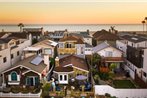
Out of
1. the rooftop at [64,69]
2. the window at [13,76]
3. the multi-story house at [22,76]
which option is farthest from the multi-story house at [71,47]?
the window at [13,76]

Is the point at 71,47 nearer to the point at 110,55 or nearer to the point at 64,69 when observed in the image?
the point at 110,55

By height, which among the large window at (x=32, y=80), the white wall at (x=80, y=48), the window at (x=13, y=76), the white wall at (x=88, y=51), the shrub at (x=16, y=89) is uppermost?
the white wall at (x=80, y=48)

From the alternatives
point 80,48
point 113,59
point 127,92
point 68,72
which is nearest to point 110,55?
point 113,59

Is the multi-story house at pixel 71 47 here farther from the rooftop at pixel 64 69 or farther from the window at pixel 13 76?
the window at pixel 13 76

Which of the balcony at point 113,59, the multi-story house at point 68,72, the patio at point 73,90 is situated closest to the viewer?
the patio at point 73,90

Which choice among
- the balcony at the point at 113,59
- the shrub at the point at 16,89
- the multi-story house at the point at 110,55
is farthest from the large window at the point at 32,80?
the balcony at the point at 113,59

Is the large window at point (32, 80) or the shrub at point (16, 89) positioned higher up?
the large window at point (32, 80)

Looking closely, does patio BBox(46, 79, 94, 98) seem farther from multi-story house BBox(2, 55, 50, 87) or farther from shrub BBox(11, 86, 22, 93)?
shrub BBox(11, 86, 22, 93)

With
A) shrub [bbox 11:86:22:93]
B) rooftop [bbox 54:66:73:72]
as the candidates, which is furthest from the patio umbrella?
shrub [bbox 11:86:22:93]

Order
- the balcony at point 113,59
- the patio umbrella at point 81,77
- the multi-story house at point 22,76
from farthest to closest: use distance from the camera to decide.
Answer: the balcony at point 113,59 < the patio umbrella at point 81,77 < the multi-story house at point 22,76

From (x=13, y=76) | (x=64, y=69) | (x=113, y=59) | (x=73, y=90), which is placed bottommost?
(x=73, y=90)

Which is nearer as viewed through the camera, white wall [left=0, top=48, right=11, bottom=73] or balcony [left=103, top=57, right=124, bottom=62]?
white wall [left=0, top=48, right=11, bottom=73]

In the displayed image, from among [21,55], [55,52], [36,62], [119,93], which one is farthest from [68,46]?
[119,93]

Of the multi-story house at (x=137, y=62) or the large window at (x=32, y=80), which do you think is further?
the multi-story house at (x=137, y=62)
